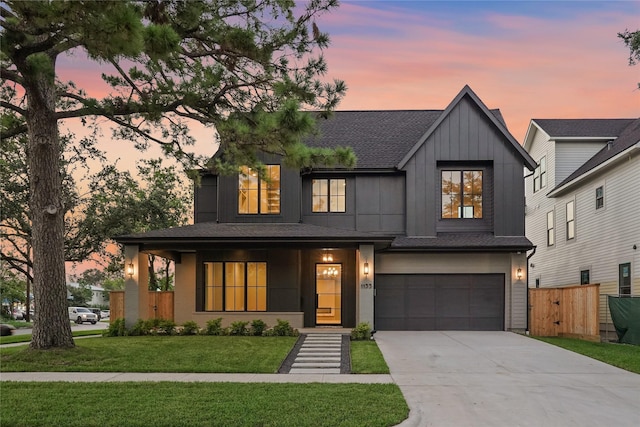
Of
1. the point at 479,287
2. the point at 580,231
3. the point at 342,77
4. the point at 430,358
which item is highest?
the point at 342,77

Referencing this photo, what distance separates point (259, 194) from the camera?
64.1 ft

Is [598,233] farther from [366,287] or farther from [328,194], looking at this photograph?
[328,194]

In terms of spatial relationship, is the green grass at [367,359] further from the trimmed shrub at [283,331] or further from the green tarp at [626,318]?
the green tarp at [626,318]

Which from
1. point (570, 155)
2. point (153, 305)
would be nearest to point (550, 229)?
point (570, 155)

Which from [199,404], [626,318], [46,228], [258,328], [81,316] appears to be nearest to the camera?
[199,404]

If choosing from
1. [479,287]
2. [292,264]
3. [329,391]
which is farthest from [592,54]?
[329,391]

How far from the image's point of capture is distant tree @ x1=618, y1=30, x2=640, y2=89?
45.3 ft

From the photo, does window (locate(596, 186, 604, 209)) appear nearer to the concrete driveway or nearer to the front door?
the concrete driveway

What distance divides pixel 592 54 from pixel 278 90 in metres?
13.1

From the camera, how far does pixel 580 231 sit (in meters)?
21.9

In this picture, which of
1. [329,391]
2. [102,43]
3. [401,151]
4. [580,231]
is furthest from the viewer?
[580,231]

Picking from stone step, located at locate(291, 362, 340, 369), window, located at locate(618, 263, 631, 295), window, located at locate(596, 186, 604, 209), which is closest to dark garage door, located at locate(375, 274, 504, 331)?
window, located at locate(618, 263, 631, 295)

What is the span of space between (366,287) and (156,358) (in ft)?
23.3

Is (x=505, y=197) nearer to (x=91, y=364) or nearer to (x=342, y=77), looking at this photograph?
(x=342, y=77)
